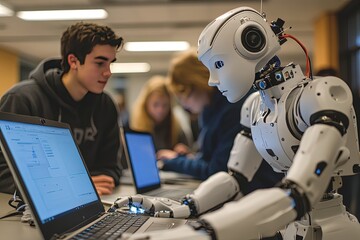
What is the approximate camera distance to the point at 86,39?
150 centimetres

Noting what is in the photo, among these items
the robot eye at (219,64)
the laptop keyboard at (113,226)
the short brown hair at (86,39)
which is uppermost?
the short brown hair at (86,39)

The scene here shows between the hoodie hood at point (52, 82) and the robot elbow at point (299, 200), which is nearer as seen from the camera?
the robot elbow at point (299, 200)

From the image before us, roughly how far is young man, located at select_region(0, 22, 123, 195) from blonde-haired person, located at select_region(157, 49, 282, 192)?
0.43m

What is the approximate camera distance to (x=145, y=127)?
117 inches

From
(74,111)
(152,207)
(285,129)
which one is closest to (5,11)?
(74,111)

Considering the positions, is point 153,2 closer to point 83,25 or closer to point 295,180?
point 83,25

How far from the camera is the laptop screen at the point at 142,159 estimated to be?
1.66 m

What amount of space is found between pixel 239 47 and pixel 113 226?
0.55 metres

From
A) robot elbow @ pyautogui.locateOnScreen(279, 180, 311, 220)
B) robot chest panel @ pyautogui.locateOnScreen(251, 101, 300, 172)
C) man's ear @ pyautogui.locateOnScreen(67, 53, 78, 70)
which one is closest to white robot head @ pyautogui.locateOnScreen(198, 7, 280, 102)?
robot chest panel @ pyautogui.locateOnScreen(251, 101, 300, 172)

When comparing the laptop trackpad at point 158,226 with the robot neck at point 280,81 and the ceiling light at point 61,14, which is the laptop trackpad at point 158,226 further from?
the ceiling light at point 61,14

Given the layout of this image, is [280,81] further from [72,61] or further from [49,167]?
[72,61]

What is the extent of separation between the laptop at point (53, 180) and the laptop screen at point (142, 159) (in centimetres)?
57

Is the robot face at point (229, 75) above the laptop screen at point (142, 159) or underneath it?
above

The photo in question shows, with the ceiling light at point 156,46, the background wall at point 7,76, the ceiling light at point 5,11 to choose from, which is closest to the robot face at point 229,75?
the background wall at point 7,76
